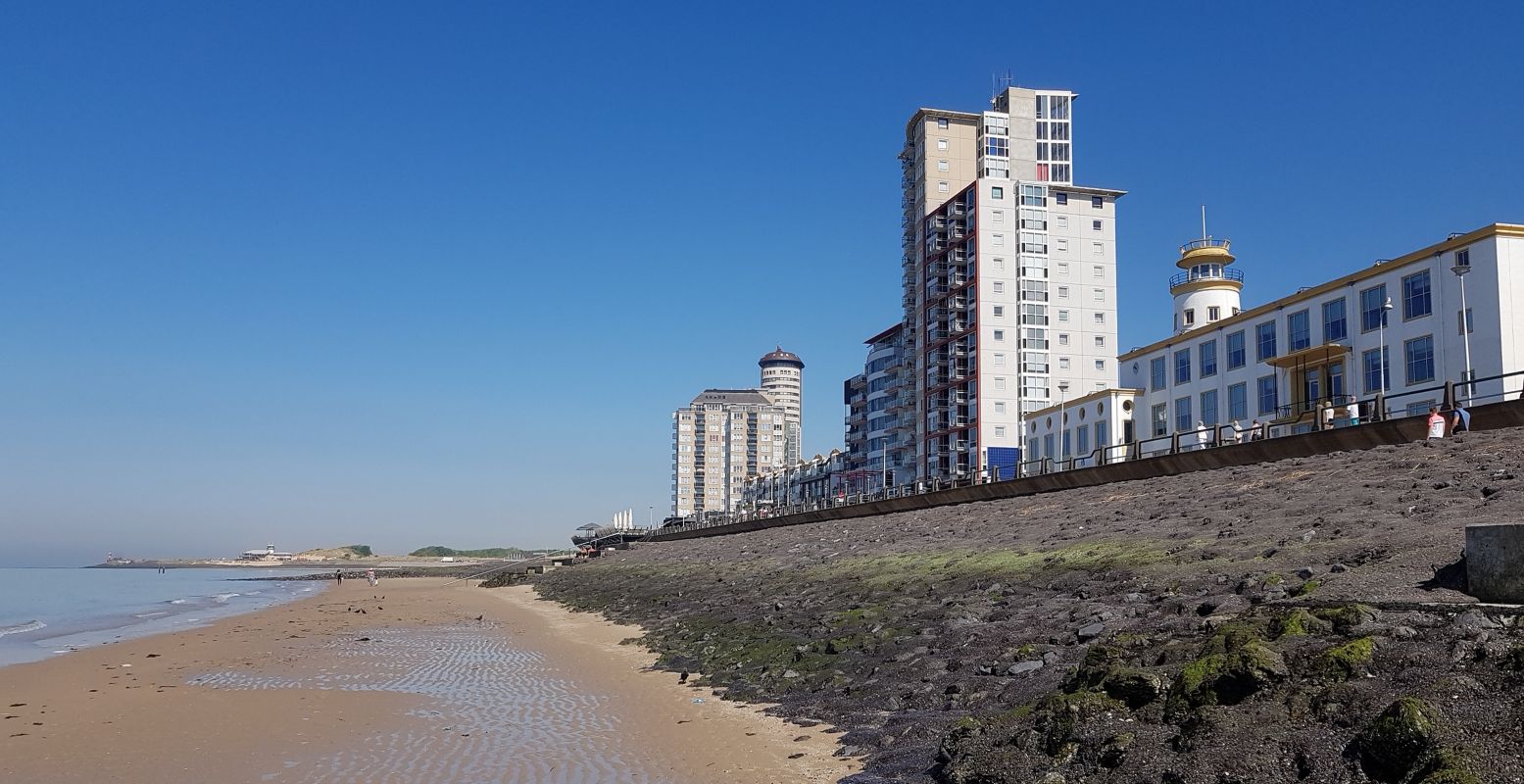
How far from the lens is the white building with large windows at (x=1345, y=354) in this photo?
3662cm

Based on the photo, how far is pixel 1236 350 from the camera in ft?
167

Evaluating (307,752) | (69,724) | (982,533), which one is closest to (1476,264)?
(982,533)

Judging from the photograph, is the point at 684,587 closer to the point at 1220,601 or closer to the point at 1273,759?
the point at 1220,601

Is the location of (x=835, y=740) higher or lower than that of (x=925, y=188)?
lower

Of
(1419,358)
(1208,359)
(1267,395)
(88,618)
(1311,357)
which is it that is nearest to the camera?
(1419,358)

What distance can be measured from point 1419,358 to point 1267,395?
8771mm

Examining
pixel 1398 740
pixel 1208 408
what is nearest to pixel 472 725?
pixel 1398 740

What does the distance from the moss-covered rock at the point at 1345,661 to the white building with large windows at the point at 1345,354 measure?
22.1m

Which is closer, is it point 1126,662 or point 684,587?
point 1126,662

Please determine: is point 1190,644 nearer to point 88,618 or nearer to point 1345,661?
point 1345,661

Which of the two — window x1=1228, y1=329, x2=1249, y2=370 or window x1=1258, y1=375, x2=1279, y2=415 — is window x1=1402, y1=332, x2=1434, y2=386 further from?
window x1=1228, y1=329, x2=1249, y2=370

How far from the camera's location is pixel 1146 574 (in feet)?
52.8

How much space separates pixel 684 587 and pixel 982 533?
1169 centimetres

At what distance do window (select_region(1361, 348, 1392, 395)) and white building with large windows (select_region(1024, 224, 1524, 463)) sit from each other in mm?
39
